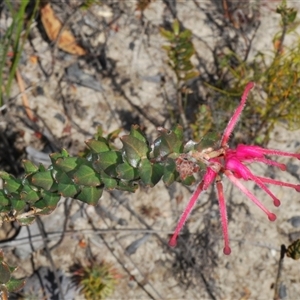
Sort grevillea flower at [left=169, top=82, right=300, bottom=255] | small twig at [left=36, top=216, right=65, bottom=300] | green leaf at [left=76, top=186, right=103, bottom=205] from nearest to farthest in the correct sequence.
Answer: grevillea flower at [left=169, top=82, right=300, bottom=255] → green leaf at [left=76, top=186, right=103, bottom=205] → small twig at [left=36, top=216, right=65, bottom=300]

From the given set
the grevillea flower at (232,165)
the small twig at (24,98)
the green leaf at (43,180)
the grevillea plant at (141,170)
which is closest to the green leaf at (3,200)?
the grevillea plant at (141,170)

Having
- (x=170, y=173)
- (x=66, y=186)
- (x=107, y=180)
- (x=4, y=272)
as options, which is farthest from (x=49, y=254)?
(x=170, y=173)

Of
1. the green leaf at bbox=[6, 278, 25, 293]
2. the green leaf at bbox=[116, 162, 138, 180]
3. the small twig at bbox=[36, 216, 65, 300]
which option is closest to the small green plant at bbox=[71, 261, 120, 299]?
the small twig at bbox=[36, 216, 65, 300]

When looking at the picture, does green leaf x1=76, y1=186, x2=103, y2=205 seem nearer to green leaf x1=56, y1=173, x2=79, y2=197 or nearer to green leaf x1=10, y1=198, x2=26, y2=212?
green leaf x1=56, y1=173, x2=79, y2=197

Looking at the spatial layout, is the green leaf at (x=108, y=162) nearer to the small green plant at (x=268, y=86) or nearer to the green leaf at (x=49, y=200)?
the green leaf at (x=49, y=200)

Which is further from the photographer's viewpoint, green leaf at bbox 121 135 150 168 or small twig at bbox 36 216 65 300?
small twig at bbox 36 216 65 300

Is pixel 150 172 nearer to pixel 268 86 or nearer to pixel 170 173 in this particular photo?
pixel 170 173

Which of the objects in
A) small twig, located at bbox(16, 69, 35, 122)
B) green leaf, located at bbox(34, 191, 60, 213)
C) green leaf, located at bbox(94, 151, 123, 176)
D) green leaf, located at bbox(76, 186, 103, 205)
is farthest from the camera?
small twig, located at bbox(16, 69, 35, 122)
